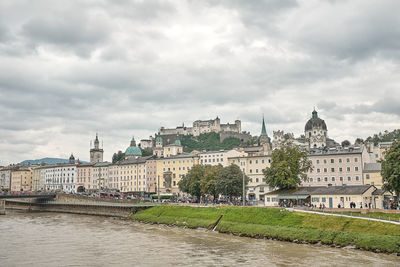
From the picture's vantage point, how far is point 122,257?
133ft

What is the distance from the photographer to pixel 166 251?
43375 mm

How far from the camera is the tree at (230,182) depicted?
8269cm

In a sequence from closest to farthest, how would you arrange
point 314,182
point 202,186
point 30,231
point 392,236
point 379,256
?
point 379,256, point 392,236, point 30,231, point 202,186, point 314,182

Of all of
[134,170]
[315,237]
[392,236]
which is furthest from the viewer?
[134,170]

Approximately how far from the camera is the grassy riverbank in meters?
41.6

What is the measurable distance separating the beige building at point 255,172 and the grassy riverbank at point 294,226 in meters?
33.7

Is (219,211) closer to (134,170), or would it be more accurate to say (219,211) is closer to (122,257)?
(122,257)

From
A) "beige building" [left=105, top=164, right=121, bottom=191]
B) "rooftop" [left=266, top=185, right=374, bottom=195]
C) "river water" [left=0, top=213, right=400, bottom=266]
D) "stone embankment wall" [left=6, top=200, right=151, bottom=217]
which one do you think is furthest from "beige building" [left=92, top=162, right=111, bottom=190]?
"river water" [left=0, top=213, right=400, bottom=266]

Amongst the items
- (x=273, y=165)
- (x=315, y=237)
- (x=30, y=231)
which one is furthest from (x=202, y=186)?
(x=315, y=237)

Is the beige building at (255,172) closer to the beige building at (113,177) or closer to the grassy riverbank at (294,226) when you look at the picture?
the grassy riverbank at (294,226)

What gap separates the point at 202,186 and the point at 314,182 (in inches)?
1125

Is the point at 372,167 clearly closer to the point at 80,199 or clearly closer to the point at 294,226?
the point at 294,226

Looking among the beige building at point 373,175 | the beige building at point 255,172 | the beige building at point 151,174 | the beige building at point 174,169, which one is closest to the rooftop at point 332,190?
the beige building at point 373,175

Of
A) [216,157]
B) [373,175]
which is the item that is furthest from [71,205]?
[373,175]
